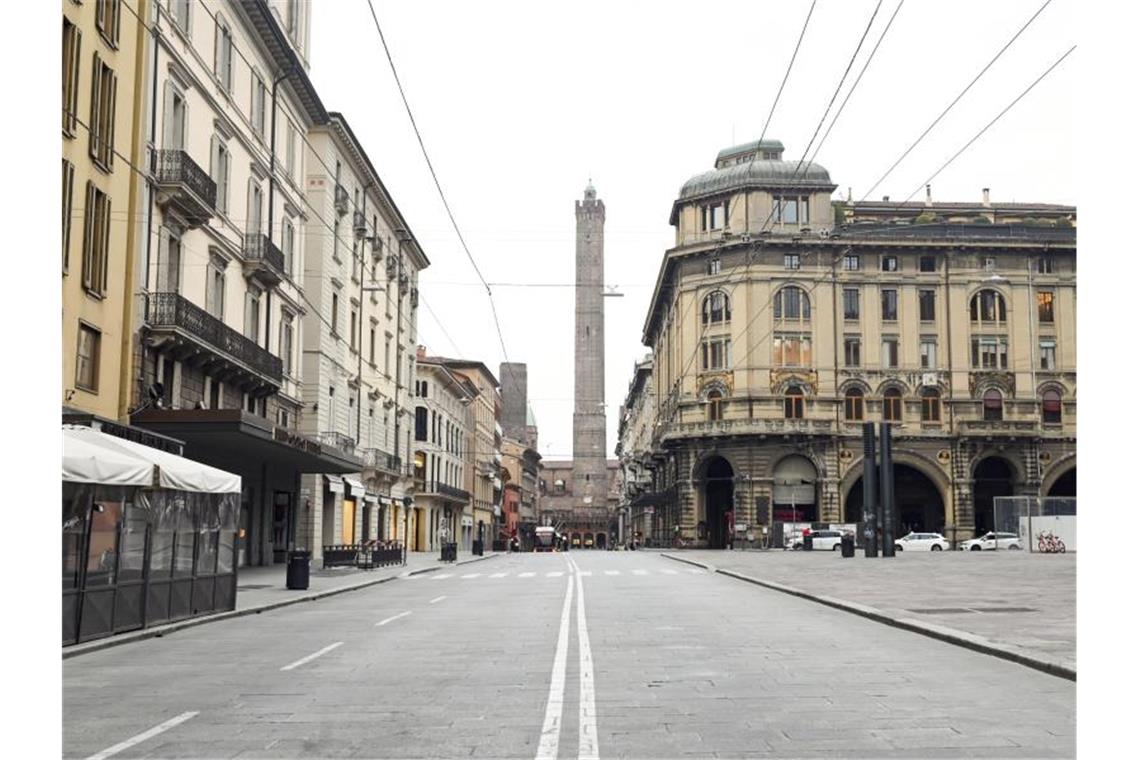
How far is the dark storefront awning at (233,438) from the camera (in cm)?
2738

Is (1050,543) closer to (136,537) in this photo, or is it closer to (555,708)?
(136,537)

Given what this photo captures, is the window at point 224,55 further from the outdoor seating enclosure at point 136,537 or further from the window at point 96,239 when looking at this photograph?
the outdoor seating enclosure at point 136,537

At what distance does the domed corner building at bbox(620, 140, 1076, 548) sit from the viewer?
74625 mm

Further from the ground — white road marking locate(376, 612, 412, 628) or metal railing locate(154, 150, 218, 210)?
metal railing locate(154, 150, 218, 210)

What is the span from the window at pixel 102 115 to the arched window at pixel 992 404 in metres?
61.9

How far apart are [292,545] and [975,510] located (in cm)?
4943

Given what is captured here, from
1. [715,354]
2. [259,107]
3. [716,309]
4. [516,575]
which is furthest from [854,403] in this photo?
[259,107]

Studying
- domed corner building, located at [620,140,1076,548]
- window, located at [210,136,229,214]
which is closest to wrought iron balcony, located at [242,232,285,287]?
window, located at [210,136,229,214]

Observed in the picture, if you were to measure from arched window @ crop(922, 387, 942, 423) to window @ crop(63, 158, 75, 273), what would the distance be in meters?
61.4

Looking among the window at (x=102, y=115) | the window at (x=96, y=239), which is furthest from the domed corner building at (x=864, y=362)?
the window at (x=96, y=239)

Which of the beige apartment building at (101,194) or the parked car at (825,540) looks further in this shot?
the parked car at (825,540)

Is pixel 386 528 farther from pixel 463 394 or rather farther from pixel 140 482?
pixel 140 482

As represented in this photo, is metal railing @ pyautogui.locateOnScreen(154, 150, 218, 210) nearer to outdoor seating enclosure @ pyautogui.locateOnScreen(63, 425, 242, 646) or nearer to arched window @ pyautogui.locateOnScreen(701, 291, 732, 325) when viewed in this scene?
outdoor seating enclosure @ pyautogui.locateOnScreen(63, 425, 242, 646)
